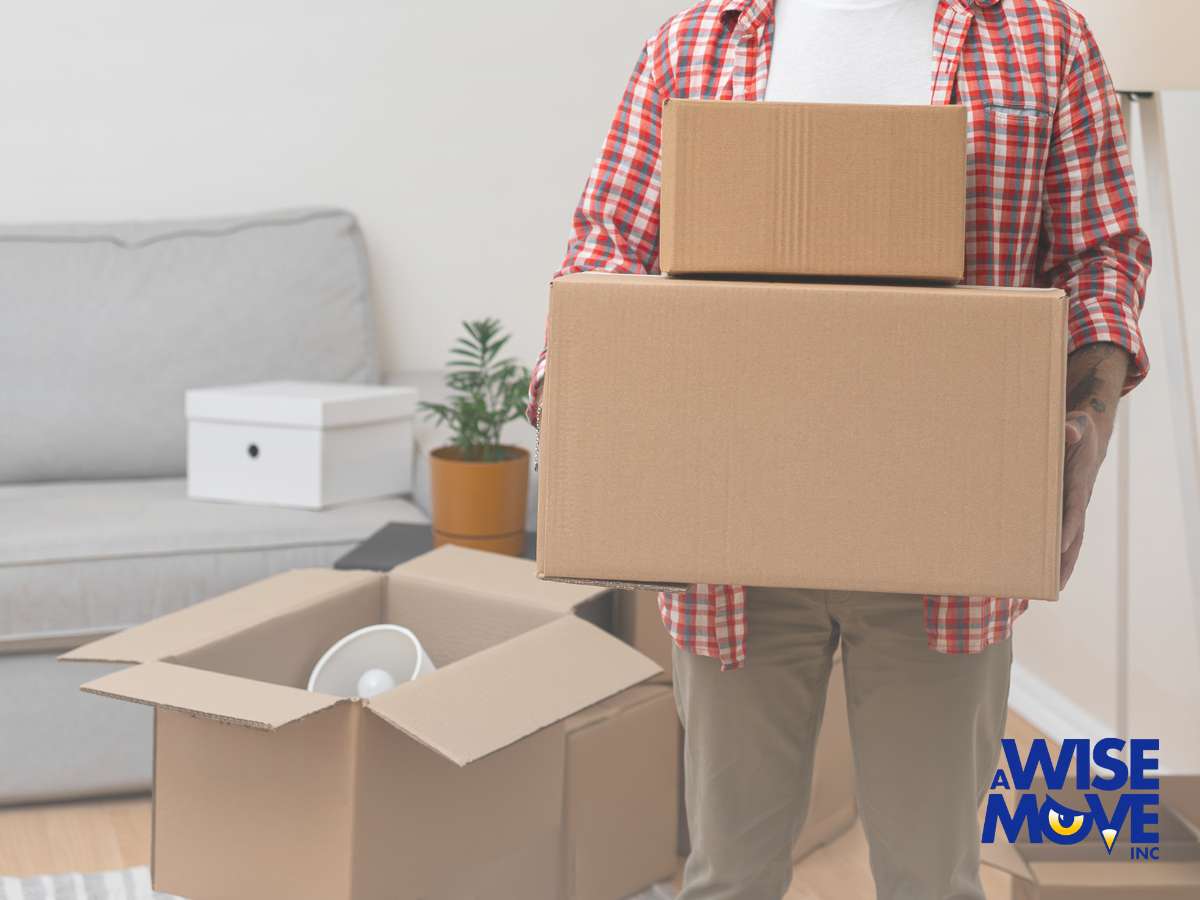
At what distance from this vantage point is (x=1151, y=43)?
4.51 feet

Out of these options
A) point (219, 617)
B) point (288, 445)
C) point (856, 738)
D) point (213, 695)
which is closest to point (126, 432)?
point (288, 445)

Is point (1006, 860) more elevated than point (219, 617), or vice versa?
point (219, 617)

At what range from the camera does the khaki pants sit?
3.26 feet

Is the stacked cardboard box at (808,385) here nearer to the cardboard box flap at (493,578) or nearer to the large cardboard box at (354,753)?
the large cardboard box at (354,753)

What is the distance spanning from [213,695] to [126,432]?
1.25m

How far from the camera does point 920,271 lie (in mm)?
787

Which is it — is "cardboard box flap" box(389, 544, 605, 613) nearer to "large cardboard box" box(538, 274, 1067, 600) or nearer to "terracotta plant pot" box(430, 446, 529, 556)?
"terracotta plant pot" box(430, 446, 529, 556)

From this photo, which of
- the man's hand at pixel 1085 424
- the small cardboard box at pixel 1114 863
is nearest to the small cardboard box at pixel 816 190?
the man's hand at pixel 1085 424

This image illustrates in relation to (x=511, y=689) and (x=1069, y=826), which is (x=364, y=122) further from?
(x=1069, y=826)

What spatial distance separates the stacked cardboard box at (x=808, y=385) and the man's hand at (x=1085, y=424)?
0.28ft

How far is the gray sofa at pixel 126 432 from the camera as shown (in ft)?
6.06

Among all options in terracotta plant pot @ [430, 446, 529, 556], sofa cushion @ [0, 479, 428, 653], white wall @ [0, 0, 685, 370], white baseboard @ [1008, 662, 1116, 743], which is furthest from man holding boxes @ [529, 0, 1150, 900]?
white wall @ [0, 0, 685, 370]

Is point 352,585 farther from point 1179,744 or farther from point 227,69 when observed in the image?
Result: point 227,69

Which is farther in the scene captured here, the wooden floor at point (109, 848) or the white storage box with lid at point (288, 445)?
the white storage box with lid at point (288, 445)
